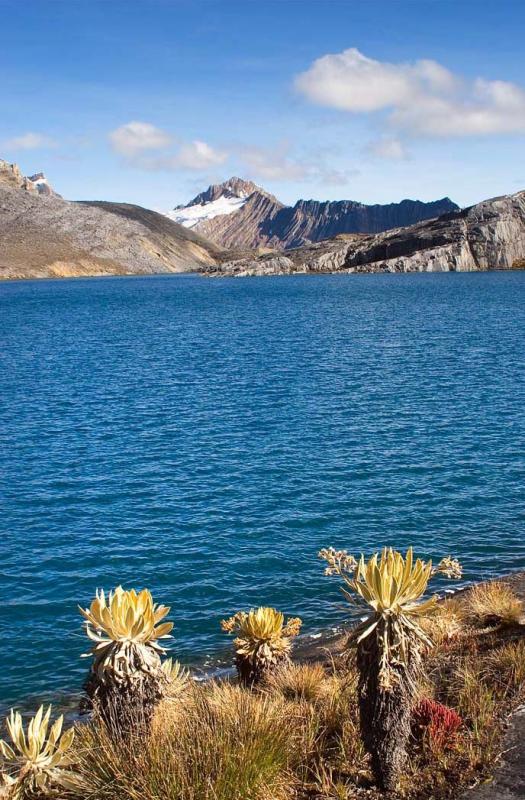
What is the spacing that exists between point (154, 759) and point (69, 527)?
16.4 metres

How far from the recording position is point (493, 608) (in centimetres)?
1418

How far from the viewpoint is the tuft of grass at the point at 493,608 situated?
13555 mm

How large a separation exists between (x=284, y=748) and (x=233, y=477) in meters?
19.1

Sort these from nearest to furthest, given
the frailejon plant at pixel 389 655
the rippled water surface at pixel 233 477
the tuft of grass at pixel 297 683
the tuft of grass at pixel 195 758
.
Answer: the tuft of grass at pixel 195 758 → the frailejon plant at pixel 389 655 → the tuft of grass at pixel 297 683 → the rippled water surface at pixel 233 477

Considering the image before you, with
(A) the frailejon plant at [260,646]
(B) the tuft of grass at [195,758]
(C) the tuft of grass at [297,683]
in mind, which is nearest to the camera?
(B) the tuft of grass at [195,758]

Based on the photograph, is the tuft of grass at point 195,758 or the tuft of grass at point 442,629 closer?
the tuft of grass at point 195,758

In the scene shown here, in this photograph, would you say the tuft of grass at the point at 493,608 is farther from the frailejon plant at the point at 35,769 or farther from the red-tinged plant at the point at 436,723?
the frailejon plant at the point at 35,769

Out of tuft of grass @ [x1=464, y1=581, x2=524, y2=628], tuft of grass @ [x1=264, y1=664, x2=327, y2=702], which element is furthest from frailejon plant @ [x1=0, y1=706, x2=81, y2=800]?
tuft of grass @ [x1=464, y1=581, x2=524, y2=628]

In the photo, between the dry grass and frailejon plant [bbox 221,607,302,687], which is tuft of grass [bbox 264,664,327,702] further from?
frailejon plant [bbox 221,607,302,687]

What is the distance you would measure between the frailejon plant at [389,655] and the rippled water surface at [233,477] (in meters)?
5.97

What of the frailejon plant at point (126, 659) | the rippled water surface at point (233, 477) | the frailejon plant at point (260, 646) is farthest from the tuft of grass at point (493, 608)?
the frailejon plant at point (126, 659)

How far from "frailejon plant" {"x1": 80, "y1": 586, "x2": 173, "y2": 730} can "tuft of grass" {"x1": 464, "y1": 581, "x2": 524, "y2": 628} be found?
23.9 ft

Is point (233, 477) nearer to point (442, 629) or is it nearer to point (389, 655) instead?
point (442, 629)

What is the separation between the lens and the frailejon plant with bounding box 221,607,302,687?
11969 millimetres
